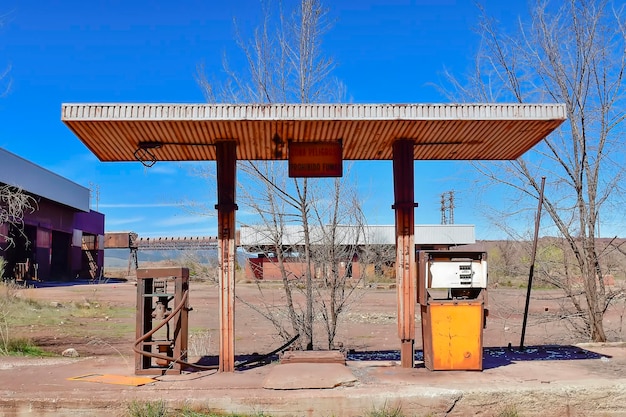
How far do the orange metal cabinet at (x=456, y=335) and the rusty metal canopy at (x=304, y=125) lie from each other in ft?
8.33

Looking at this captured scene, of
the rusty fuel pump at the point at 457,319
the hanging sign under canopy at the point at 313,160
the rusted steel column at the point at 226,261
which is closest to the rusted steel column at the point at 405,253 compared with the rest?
the rusty fuel pump at the point at 457,319

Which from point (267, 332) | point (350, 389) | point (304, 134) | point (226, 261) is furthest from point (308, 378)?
point (267, 332)

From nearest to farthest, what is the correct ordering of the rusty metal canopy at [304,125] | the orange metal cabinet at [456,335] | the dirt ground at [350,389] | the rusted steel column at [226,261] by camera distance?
the dirt ground at [350,389], the rusty metal canopy at [304,125], the orange metal cabinet at [456,335], the rusted steel column at [226,261]

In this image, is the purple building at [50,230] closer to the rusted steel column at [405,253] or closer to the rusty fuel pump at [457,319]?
the rusted steel column at [405,253]

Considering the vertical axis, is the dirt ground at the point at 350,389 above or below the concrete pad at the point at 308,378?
below

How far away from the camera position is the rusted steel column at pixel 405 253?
27.3ft

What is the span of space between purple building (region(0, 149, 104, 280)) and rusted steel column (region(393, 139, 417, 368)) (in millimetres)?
29022

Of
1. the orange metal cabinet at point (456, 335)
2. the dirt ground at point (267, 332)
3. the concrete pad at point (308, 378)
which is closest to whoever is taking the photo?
the concrete pad at point (308, 378)

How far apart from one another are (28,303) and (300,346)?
605 inches

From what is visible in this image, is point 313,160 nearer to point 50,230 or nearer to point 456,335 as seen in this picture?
point 456,335

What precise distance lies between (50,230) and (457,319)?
42.5m

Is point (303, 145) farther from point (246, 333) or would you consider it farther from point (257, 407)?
point (246, 333)

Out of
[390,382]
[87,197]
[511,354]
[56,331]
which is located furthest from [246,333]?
[87,197]

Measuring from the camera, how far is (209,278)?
11.3 meters
